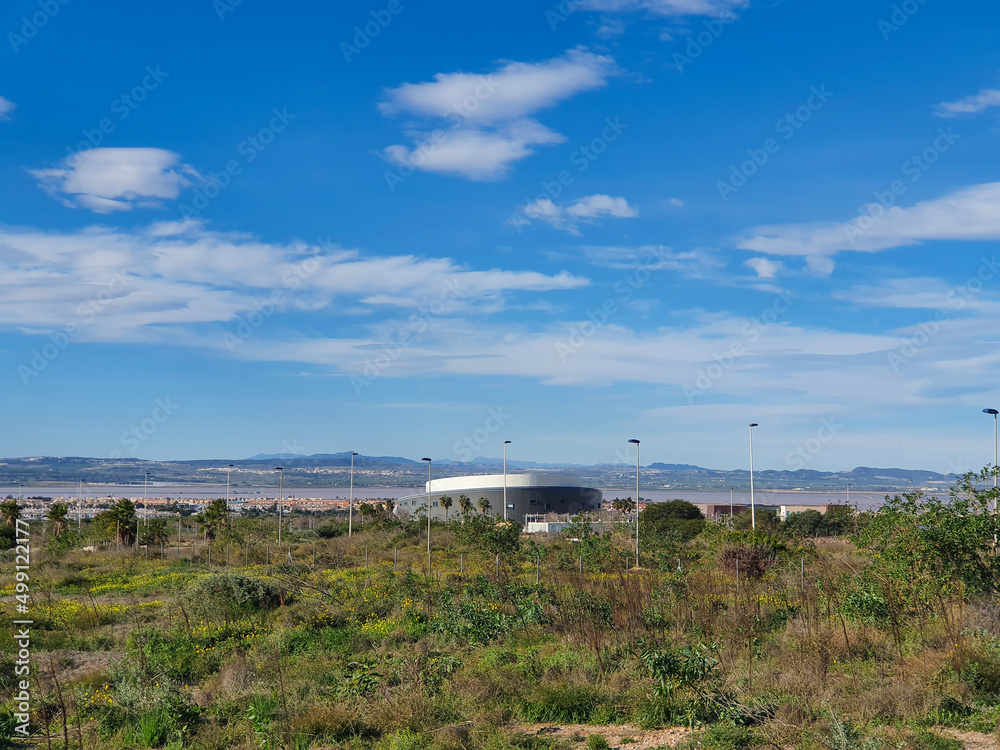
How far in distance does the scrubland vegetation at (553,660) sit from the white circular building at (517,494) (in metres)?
68.3

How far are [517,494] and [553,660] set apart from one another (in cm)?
8022

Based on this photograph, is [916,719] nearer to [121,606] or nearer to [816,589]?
[816,589]

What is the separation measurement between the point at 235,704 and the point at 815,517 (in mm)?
76693

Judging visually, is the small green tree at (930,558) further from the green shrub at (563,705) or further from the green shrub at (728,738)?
the green shrub at (563,705)

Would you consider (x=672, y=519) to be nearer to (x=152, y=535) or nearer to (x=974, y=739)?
(x=152, y=535)

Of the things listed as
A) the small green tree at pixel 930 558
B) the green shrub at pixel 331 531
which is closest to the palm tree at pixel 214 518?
the green shrub at pixel 331 531

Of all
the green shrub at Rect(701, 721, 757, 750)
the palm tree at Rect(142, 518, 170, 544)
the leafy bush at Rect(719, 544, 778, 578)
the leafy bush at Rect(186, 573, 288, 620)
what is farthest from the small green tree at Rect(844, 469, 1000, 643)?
the palm tree at Rect(142, 518, 170, 544)

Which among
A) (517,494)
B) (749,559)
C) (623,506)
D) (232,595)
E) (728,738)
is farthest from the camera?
(517,494)

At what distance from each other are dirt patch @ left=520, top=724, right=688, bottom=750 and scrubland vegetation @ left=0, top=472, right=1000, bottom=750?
0.09 metres

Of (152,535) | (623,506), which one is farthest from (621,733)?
(623,506)

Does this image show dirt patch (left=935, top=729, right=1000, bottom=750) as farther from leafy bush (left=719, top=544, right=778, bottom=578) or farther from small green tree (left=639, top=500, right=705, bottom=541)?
small green tree (left=639, top=500, right=705, bottom=541)

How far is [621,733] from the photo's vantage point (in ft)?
34.9

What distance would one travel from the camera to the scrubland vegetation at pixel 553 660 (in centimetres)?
1051

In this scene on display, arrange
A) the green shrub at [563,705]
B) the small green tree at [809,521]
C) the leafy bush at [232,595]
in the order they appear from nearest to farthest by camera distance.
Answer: the green shrub at [563,705] < the leafy bush at [232,595] < the small green tree at [809,521]
